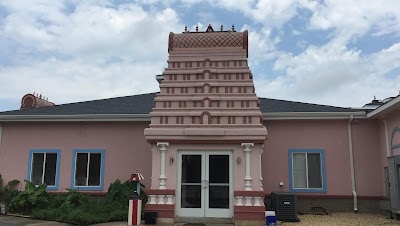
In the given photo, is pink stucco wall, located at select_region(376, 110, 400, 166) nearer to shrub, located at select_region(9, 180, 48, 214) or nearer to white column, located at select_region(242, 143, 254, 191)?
Result: white column, located at select_region(242, 143, 254, 191)

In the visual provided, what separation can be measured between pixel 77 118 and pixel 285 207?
7.33 metres

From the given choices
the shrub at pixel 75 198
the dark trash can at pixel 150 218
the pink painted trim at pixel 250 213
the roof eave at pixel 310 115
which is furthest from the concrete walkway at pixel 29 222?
the roof eave at pixel 310 115

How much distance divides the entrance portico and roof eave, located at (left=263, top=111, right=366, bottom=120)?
78.5 inches

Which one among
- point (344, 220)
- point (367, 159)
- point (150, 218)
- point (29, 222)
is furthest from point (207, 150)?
point (367, 159)

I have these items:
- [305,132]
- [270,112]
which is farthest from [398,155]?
[270,112]

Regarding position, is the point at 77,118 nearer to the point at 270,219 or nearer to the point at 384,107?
the point at 270,219

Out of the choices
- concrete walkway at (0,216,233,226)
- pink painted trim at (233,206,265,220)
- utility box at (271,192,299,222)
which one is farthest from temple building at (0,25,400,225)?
concrete walkway at (0,216,233,226)

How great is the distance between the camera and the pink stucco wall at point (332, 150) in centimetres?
1268

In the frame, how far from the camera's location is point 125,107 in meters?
14.3

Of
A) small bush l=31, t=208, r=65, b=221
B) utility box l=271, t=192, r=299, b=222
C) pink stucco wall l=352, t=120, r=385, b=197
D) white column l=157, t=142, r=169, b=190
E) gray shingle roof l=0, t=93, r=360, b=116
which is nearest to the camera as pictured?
white column l=157, t=142, r=169, b=190

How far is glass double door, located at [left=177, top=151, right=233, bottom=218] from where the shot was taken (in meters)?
10.6

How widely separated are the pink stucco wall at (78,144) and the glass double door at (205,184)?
2.71 m

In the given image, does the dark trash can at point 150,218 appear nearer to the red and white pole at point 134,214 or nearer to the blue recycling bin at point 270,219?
the red and white pole at point 134,214

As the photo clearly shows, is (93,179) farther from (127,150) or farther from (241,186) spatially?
(241,186)
